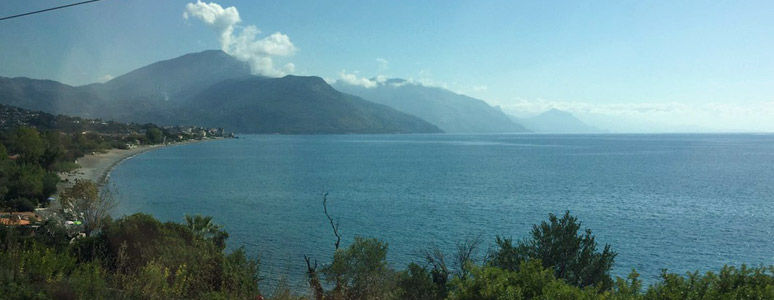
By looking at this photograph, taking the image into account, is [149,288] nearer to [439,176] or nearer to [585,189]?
[585,189]

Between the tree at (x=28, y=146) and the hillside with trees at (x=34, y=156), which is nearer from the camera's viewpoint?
the hillside with trees at (x=34, y=156)

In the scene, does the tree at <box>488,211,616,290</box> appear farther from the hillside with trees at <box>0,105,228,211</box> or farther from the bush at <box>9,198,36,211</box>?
the bush at <box>9,198,36,211</box>

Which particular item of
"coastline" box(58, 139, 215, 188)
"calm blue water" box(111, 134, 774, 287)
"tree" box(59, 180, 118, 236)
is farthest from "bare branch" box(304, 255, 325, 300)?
"coastline" box(58, 139, 215, 188)

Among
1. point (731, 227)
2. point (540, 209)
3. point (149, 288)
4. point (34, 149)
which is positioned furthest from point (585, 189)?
point (34, 149)

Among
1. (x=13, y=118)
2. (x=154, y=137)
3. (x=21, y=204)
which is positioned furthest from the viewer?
(x=154, y=137)

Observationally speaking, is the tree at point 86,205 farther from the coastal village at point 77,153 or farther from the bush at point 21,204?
the bush at point 21,204

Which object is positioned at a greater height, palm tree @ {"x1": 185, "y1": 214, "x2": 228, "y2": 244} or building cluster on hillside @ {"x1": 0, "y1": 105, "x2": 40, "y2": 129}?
building cluster on hillside @ {"x1": 0, "y1": 105, "x2": 40, "y2": 129}

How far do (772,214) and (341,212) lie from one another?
36548mm

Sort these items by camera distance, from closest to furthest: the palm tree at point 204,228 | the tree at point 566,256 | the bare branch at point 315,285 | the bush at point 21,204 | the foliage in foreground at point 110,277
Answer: the foliage in foreground at point 110,277
the bare branch at point 315,285
the tree at point 566,256
the palm tree at point 204,228
the bush at point 21,204

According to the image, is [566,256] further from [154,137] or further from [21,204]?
[154,137]

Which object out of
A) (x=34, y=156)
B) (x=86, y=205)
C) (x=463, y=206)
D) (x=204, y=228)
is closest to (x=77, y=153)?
(x=34, y=156)

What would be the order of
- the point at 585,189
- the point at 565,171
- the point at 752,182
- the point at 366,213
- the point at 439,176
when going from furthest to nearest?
the point at 565,171
the point at 439,176
the point at 752,182
the point at 585,189
the point at 366,213

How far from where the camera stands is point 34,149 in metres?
58.8

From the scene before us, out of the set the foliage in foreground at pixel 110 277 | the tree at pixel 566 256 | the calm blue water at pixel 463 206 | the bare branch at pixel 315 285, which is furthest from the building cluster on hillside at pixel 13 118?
the tree at pixel 566 256
